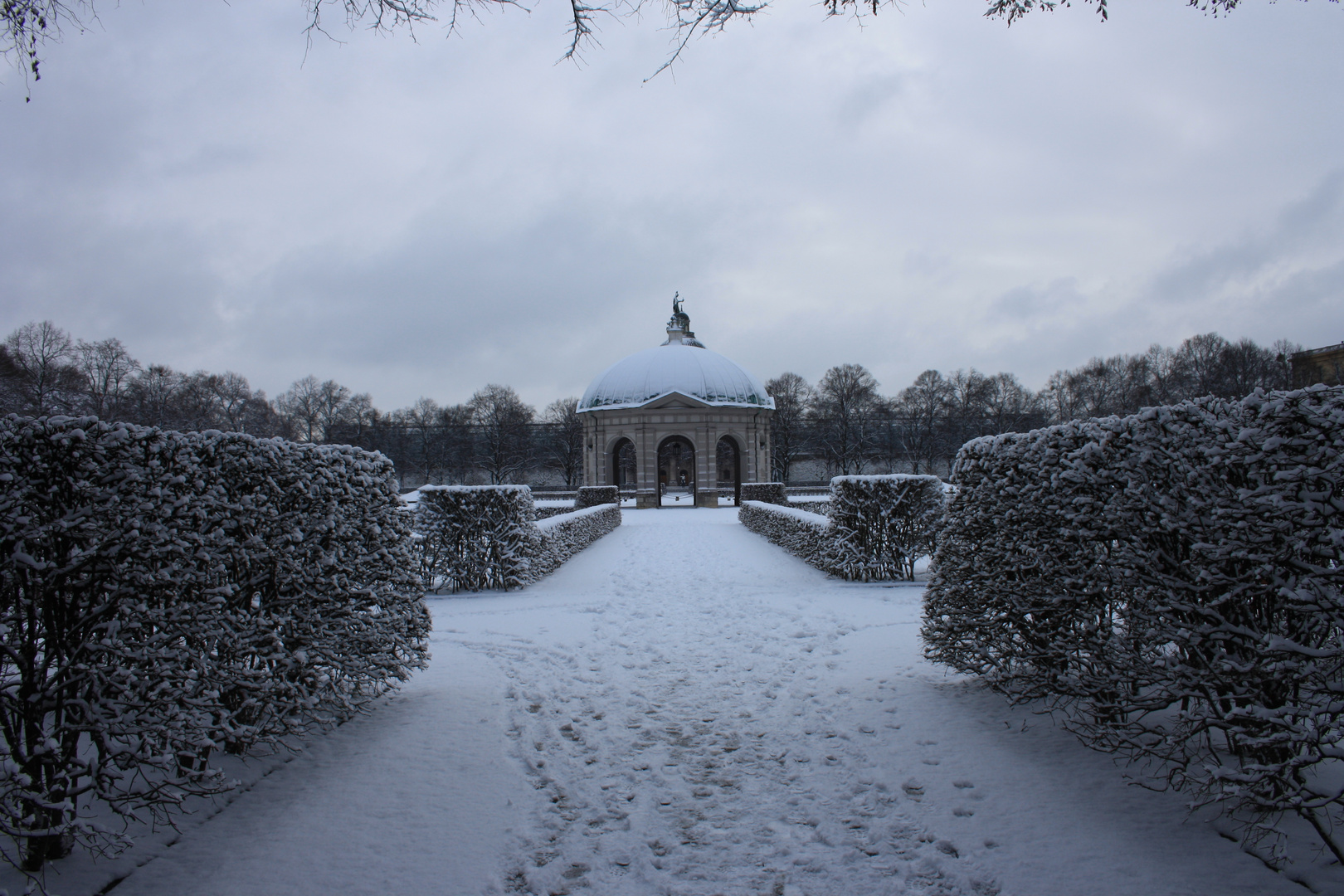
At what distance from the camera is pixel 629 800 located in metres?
3.51

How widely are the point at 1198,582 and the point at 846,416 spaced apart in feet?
177

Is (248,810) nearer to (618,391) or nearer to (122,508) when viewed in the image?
(122,508)

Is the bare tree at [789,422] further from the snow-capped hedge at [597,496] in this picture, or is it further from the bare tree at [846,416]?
the snow-capped hedge at [597,496]

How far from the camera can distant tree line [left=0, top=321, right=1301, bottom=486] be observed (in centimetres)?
4978

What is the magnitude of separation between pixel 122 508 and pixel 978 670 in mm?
4959

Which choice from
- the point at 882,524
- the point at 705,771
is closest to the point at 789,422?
the point at 882,524

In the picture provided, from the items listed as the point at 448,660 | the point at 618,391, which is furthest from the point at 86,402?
the point at 448,660

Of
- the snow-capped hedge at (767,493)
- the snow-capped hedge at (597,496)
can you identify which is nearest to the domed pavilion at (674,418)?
the snow-capped hedge at (767,493)

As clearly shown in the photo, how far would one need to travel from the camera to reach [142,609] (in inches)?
109

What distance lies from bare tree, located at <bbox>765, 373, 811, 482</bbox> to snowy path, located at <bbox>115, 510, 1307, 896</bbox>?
160ft

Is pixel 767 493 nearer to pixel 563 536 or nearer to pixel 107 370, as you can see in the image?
pixel 563 536

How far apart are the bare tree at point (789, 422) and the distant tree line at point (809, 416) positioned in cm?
12

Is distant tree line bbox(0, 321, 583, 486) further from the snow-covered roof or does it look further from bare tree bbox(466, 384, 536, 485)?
the snow-covered roof

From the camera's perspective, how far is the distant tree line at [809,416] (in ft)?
163
